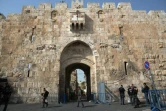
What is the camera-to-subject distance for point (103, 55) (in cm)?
1092

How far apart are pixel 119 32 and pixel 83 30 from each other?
3.00 metres

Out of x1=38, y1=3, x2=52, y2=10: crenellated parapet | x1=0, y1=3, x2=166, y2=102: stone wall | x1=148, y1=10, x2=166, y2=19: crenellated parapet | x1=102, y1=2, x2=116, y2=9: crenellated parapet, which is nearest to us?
x1=0, y1=3, x2=166, y2=102: stone wall

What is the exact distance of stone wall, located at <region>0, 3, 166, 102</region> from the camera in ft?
33.9

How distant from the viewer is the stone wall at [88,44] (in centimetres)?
1033

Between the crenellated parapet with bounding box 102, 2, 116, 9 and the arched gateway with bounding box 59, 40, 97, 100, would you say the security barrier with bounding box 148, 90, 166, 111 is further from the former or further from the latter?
the crenellated parapet with bounding box 102, 2, 116, 9

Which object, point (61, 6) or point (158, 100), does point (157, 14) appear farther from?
point (158, 100)

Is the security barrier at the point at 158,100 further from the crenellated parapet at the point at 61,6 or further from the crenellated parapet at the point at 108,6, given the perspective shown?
the crenellated parapet at the point at 61,6

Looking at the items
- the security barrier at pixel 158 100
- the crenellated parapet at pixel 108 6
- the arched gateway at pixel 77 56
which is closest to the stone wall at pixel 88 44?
the crenellated parapet at pixel 108 6

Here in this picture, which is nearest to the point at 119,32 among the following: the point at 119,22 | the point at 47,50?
the point at 119,22

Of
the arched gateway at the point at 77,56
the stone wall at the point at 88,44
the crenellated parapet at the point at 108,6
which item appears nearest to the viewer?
the stone wall at the point at 88,44

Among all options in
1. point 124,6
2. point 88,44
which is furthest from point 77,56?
point 124,6

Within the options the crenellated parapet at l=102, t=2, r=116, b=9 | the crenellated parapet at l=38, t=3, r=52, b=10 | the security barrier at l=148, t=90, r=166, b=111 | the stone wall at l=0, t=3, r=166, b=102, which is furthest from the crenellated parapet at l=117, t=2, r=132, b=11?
the security barrier at l=148, t=90, r=166, b=111

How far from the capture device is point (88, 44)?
1112 cm

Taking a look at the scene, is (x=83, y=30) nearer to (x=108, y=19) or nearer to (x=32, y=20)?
(x=108, y=19)
